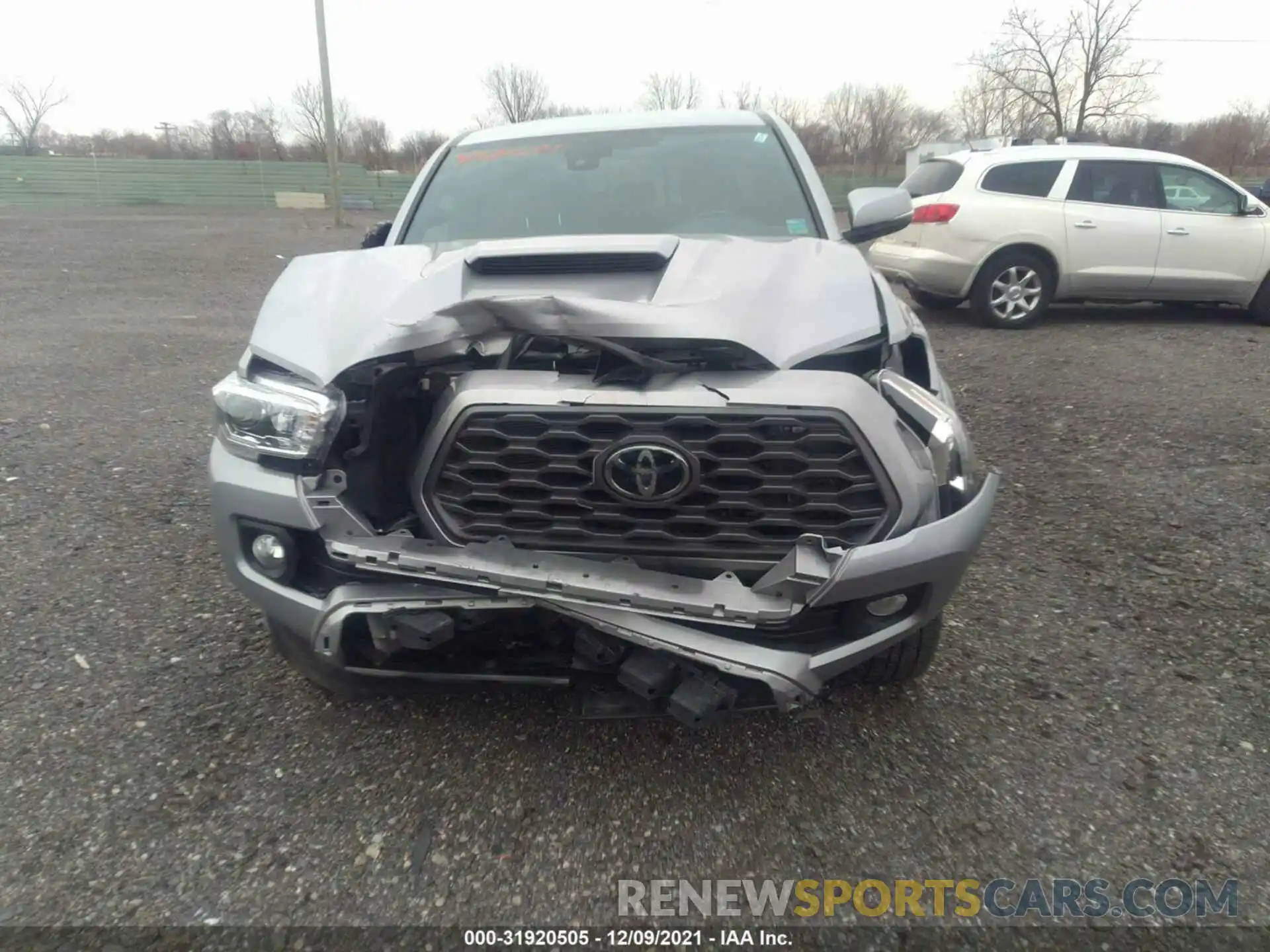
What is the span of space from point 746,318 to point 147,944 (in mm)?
1952

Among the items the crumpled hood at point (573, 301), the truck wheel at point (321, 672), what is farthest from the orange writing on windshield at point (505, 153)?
the truck wheel at point (321, 672)

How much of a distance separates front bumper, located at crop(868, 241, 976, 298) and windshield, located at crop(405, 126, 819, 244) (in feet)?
16.4

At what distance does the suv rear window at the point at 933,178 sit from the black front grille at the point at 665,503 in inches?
289

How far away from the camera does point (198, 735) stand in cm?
251

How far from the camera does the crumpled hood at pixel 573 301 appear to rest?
215 cm

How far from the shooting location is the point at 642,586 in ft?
6.57

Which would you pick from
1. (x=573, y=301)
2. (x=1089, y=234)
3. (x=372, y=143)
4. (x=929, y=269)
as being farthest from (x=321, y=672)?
(x=372, y=143)

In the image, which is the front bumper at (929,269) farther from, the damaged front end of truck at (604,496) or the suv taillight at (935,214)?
the damaged front end of truck at (604,496)

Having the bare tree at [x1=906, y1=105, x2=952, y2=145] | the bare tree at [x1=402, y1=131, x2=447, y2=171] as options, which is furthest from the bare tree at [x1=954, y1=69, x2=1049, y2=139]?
the bare tree at [x1=402, y1=131, x2=447, y2=171]

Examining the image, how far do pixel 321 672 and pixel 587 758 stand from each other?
0.76 m

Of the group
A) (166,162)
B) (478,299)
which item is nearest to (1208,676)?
(478,299)

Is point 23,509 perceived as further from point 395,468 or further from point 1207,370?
point 1207,370

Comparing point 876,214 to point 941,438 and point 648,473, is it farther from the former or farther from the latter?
point 648,473

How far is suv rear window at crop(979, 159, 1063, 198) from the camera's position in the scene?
27.7ft
